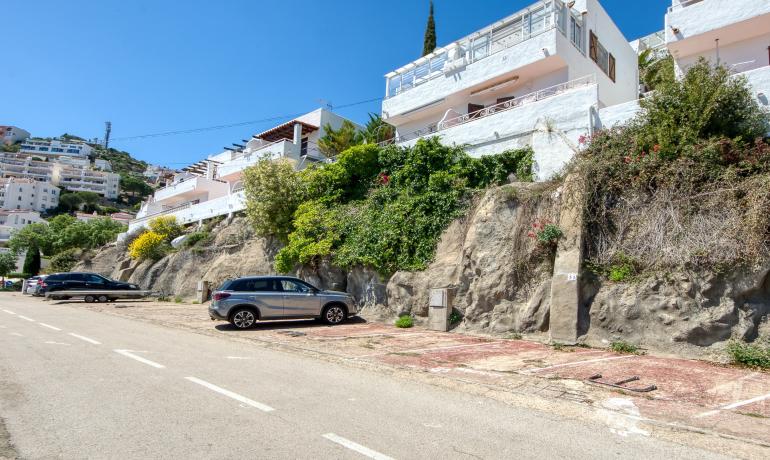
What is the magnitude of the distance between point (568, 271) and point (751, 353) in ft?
12.6

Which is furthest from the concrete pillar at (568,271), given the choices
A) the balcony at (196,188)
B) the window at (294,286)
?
the balcony at (196,188)

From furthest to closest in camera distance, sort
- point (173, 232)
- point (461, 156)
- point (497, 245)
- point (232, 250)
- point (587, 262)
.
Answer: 1. point (173, 232)
2. point (232, 250)
3. point (461, 156)
4. point (497, 245)
5. point (587, 262)

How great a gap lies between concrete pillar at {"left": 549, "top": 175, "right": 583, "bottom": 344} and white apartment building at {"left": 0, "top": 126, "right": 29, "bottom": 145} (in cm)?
21711

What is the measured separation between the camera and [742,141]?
1202 centimetres

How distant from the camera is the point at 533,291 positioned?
12.8 m

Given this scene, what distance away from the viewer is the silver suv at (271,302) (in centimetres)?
1388

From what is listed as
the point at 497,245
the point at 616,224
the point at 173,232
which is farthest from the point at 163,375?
the point at 173,232

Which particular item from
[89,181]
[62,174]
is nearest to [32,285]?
[89,181]

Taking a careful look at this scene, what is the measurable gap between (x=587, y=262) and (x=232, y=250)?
21.0m

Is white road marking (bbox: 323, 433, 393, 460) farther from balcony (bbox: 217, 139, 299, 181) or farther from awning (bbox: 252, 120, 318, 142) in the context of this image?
awning (bbox: 252, 120, 318, 142)

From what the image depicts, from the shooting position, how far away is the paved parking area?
19.8ft

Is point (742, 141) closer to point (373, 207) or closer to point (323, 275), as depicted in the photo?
point (373, 207)

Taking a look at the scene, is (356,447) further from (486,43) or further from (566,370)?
(486,43)

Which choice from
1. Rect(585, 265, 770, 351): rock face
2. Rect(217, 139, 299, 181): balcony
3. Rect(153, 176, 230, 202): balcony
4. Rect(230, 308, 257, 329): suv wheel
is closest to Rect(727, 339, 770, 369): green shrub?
Rect(585, 265, 770, 351): rock face
